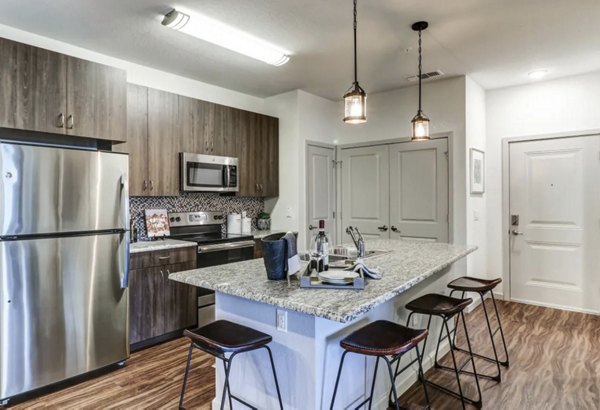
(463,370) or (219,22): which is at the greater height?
(219,22)

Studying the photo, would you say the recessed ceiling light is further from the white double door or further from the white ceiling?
the white double door

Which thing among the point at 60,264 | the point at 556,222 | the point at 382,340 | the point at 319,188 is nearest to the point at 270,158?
the point at 319,188

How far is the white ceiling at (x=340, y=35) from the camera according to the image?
8.60 feet

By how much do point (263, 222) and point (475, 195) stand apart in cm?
260

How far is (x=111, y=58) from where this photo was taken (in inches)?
140

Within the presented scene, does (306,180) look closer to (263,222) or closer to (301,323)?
(263,222)

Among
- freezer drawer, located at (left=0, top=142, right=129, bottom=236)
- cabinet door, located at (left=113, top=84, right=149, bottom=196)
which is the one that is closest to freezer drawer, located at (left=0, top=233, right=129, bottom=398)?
freezer drawer, located at (left=0, top=142, right=129, bottom=236)

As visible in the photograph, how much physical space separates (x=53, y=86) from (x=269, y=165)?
8.03 feet

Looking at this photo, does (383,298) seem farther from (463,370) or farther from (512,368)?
(512,368)

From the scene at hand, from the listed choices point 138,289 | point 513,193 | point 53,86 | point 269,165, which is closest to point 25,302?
point 138,289

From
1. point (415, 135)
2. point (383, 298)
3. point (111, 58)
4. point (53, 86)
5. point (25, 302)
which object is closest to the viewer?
point (383, 298)

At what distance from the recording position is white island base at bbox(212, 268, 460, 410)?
5.79ft

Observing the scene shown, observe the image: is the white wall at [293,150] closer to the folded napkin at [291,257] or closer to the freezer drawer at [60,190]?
the freezer drawer at [60,190]

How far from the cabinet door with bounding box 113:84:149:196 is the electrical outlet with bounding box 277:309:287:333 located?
2226 millimetres
